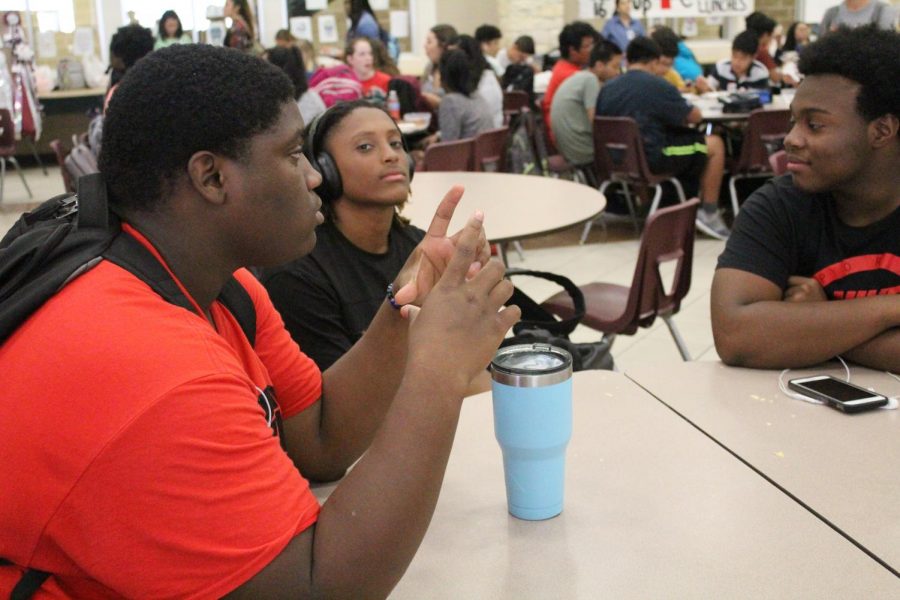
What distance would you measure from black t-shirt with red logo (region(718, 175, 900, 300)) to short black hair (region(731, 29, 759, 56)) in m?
5.66

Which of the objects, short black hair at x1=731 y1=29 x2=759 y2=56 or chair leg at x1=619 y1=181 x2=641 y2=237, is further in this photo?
short black hair at x1=731 y1=29 x2=759 y2=56

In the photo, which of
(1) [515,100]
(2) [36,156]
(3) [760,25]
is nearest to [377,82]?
(1) [515,100]

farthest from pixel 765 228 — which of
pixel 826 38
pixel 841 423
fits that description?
pixel 841 423

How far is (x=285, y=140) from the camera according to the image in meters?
1.00

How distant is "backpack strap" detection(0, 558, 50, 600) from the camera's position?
0.83 metres

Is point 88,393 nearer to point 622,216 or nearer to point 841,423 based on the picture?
point 841,423

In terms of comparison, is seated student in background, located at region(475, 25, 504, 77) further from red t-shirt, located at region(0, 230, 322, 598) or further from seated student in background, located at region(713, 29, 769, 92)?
red t-shirt, located at region(0, 230, 322, 598)

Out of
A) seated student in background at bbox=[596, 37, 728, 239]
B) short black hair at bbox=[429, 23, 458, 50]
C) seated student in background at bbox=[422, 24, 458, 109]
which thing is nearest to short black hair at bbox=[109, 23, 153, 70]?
seated student in background at bbox=[422, 24, 458, 109]

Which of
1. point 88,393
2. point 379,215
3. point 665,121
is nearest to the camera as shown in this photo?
point 88,393

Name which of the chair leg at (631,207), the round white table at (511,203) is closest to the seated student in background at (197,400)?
the round white table at (511,203)

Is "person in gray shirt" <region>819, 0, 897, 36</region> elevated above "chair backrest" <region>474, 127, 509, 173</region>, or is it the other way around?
"person in gray shirt" <region>819, 0, 897, 36</region>

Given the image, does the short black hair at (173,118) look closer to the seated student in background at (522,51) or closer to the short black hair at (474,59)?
the short black hair at (474,59)

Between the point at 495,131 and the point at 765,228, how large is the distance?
3222 millimetres

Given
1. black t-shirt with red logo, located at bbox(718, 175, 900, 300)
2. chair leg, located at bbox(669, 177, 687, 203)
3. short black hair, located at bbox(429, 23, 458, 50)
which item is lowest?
chair leg, located at bbox(669, 177, 687, 203)
